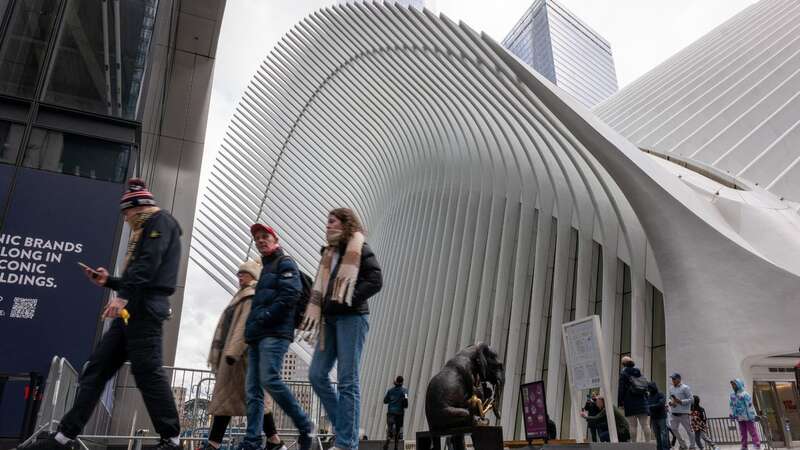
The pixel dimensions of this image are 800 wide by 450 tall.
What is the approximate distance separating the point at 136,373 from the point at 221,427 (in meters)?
1.37

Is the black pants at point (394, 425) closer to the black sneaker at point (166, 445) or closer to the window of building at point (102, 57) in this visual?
the window of building at point (102, 57)

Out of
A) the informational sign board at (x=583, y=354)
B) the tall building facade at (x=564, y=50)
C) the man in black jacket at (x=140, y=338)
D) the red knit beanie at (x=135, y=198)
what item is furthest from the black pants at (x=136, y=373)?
the tall building facade at (x=564, y=50)

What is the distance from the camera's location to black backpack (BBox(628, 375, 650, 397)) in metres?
9.35

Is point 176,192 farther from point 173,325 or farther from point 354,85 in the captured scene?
point 354,85

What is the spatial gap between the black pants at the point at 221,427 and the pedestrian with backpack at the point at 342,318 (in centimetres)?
96

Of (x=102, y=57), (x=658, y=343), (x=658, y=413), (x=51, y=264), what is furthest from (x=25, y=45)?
(x=658, y=343)

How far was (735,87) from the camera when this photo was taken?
24.8 meters

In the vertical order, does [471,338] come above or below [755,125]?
below

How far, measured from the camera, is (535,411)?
8219 millimetres

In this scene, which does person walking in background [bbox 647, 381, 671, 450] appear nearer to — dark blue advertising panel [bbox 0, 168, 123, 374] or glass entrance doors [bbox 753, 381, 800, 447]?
glass entrance doors [bbox 753, 381, 800, 447]

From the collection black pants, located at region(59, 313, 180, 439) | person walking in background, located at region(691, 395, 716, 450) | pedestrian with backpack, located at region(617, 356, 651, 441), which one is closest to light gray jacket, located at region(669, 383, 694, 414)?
person walking in background, located at region(691, 395, 716, 450)

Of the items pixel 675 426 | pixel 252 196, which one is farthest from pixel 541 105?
pixel 252 196

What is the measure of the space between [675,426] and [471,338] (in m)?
11.2

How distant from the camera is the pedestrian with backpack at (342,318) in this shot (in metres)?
4.20
